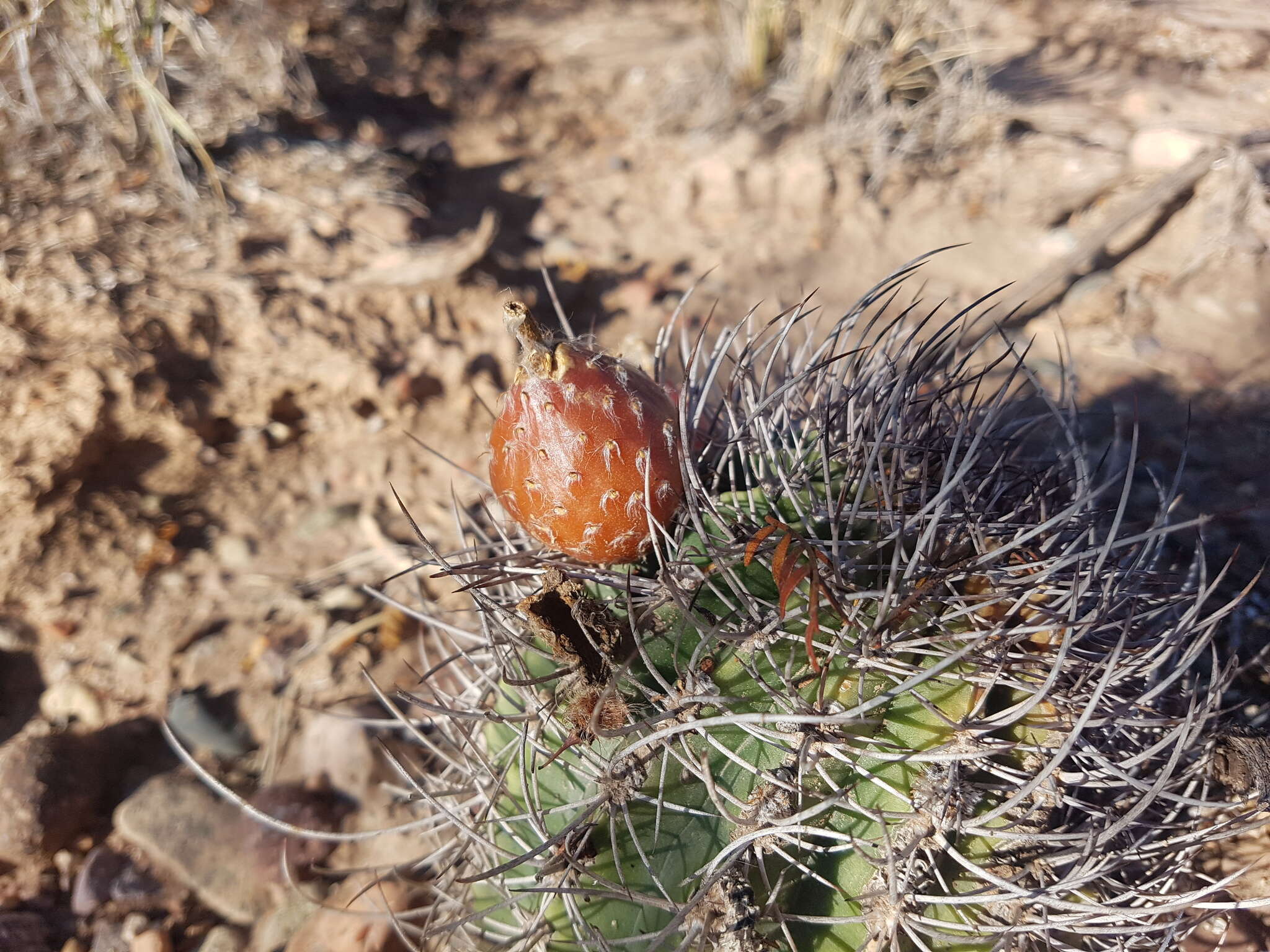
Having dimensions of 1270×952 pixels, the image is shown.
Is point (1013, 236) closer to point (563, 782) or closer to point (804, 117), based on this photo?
point (804, 117)

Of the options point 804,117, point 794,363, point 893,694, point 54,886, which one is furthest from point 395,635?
point 804,117

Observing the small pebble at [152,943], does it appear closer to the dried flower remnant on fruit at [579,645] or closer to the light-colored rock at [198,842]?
the light-colored rock at [198,842]

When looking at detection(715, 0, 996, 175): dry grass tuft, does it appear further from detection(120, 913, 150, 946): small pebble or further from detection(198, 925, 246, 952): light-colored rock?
detection(120, 913, 150, 946): small pebble

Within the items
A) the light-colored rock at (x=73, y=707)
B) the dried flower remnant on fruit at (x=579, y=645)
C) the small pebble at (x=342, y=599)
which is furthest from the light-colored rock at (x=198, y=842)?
the dried flower remnant on fruit at (x=579, y=645)

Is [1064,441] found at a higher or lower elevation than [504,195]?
lower

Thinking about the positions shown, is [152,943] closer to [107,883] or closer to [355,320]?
[107,883]

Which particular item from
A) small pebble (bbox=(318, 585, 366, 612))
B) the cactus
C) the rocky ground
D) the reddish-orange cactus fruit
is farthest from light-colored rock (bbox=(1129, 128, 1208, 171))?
small pebble (bbox=(318, 585, 366, 612))
